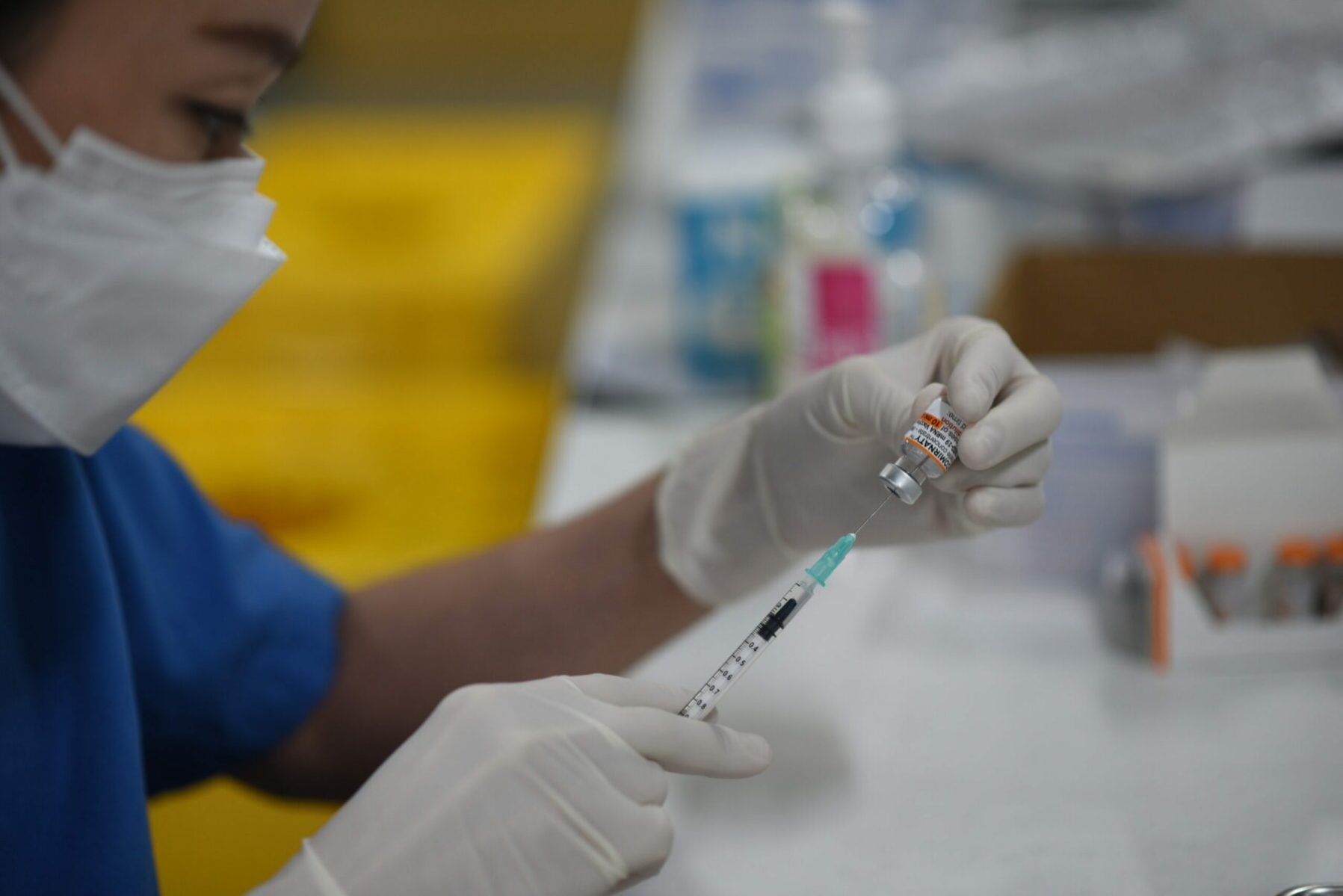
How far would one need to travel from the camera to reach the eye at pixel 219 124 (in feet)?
1.95

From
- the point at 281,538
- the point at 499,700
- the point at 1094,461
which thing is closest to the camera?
the point at 499,700

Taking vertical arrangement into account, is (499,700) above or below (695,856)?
above

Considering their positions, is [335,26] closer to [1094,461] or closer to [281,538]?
[281,538]

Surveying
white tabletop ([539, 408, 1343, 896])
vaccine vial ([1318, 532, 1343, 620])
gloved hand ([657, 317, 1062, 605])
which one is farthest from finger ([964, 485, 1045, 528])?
vaccine vial ([1318, 532, 1343, 620])

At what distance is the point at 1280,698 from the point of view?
2.52 feet

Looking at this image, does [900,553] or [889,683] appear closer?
[889,683]

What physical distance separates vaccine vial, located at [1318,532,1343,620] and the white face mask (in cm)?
70

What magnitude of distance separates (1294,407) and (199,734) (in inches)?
31.2

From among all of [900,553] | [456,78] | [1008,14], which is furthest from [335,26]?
[900,553]

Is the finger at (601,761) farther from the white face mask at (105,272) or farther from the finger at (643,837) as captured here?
the white face mask at (105,272)

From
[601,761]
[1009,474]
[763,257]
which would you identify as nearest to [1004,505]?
[1009,474]

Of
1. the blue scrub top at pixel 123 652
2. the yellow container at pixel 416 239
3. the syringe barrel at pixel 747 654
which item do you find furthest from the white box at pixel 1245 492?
the yellow container at pixel 416 239

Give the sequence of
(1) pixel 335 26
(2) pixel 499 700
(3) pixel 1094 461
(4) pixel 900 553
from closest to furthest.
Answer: (2) pixel 499 700, (3) pixel 1094 461, (4) pixel 900 553, (1) pixel 335 26

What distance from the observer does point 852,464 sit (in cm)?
74
